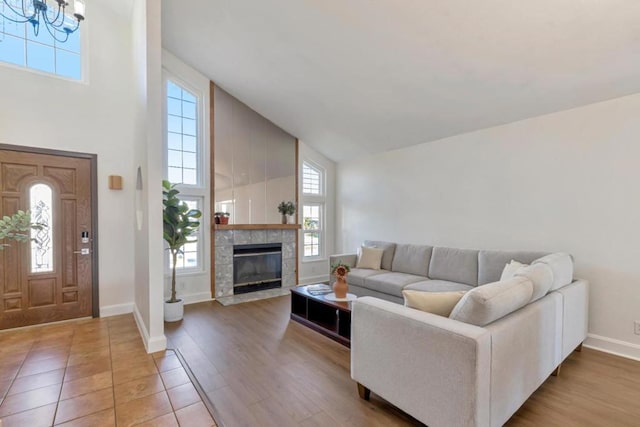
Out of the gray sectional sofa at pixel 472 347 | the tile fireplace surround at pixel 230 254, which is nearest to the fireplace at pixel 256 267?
the tile fireplace surround at pixel 230 254

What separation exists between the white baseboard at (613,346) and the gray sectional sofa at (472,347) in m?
0.63

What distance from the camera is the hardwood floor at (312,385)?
6.51ft

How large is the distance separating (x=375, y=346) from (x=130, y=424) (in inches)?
65.6

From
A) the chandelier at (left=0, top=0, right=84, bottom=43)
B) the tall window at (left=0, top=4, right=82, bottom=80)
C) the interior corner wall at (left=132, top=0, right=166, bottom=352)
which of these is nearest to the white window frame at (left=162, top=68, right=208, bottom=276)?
the tall window at (left=0, top=4, right=82, bottom=80)

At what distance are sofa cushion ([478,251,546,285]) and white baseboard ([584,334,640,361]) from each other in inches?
37.2

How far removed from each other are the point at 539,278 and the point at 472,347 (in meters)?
1.08

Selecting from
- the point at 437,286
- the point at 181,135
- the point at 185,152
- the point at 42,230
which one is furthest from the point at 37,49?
the point at 437,286

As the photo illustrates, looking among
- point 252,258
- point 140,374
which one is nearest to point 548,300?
point 140,374

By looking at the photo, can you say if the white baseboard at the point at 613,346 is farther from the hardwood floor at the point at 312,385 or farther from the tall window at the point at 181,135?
the tall window at the point at 181,135

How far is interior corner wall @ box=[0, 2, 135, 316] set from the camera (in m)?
3.62

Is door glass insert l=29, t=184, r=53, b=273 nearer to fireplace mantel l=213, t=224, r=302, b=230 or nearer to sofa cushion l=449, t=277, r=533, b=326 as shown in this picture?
fireplace mantel l=213, t=224, r=302, b=230

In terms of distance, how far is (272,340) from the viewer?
10.6 feet

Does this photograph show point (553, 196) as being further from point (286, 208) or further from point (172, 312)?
point (172, 312)

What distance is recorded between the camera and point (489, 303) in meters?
1.68
